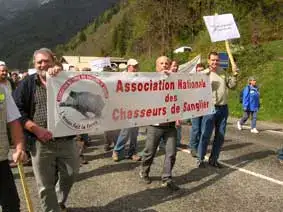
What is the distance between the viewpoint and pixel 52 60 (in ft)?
16.3

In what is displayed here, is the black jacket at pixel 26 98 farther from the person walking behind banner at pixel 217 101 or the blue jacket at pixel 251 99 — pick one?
the blue jacket at pixel 251 99

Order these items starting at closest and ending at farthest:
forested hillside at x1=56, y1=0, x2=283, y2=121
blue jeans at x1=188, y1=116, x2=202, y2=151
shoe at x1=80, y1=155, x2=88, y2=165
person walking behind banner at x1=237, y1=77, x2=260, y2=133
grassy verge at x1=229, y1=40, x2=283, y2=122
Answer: shoe at x1=80, y1=155, x2=88, y2=165, blue jeans at x1=188, y1=116, x2=202, y2=151, person walking behind banner at x1=237, y1=77, x2=260, y2=133, grassy verge at x1=229, y1=40, x2=283, y2=122, forested hillside at x1=56, y1=0, x2=283, y2=121

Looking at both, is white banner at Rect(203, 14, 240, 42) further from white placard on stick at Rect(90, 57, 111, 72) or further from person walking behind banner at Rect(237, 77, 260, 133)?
white placard on stick at Rect(90, 57, 111, 72)

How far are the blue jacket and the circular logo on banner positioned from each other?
821cm

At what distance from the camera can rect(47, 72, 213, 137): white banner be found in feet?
17.3


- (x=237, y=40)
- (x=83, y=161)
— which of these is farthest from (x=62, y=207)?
(x=237, y=40)

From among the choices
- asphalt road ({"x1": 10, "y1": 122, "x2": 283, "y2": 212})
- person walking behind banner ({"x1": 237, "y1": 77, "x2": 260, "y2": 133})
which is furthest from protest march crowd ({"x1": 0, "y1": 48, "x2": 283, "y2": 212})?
person walking behind banner ({"x1": 237, "y1": 77, "x2": 260, "y2": 133})

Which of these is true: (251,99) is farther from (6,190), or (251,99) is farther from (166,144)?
(6,190)

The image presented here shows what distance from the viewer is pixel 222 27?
9.10 meters

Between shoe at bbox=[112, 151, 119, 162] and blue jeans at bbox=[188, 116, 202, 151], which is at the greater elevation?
blue jeans at bbox=[188, 116, 202, 151]

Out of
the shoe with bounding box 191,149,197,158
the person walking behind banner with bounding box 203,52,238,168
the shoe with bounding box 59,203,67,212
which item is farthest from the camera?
the shoe with bounding box 191,149,197,158

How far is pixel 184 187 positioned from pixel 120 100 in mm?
1655

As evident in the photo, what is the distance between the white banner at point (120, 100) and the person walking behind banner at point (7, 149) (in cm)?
90

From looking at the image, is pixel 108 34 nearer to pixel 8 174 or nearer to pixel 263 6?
pixel 263 6
